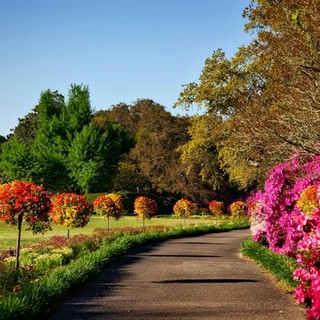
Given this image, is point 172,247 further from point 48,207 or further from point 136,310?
Result: point 136,310

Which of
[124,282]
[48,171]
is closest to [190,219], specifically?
[48,171]

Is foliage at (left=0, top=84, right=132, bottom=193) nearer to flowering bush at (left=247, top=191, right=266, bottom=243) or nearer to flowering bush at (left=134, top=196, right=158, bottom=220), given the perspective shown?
flowering bush at (left=134, top=196, right=158, bottom=220)

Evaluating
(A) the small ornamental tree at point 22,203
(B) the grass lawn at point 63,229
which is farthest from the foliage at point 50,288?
(B) the grass lawn at point 63,229

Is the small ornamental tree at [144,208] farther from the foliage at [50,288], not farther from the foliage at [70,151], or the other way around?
the foliage at [70,151]

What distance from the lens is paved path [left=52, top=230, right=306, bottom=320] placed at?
→ 876 cm

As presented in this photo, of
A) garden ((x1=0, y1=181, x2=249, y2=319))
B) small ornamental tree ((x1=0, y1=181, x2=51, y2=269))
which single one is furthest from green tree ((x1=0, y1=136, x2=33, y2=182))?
small ornamental tree ((x1=0, y1=181, x2=51, y2=269))

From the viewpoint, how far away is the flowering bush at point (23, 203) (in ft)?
47.2

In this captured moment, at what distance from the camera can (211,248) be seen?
21859 millimetres

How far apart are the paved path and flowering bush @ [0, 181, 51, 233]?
262 cm

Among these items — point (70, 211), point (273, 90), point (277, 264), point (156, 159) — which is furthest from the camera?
point (156, 159)

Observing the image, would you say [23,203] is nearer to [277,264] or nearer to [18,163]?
[277,264]

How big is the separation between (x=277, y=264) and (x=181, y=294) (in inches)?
135

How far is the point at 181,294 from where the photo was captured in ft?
34.7

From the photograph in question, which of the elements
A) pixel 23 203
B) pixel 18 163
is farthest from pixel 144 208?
pixel 18 163
